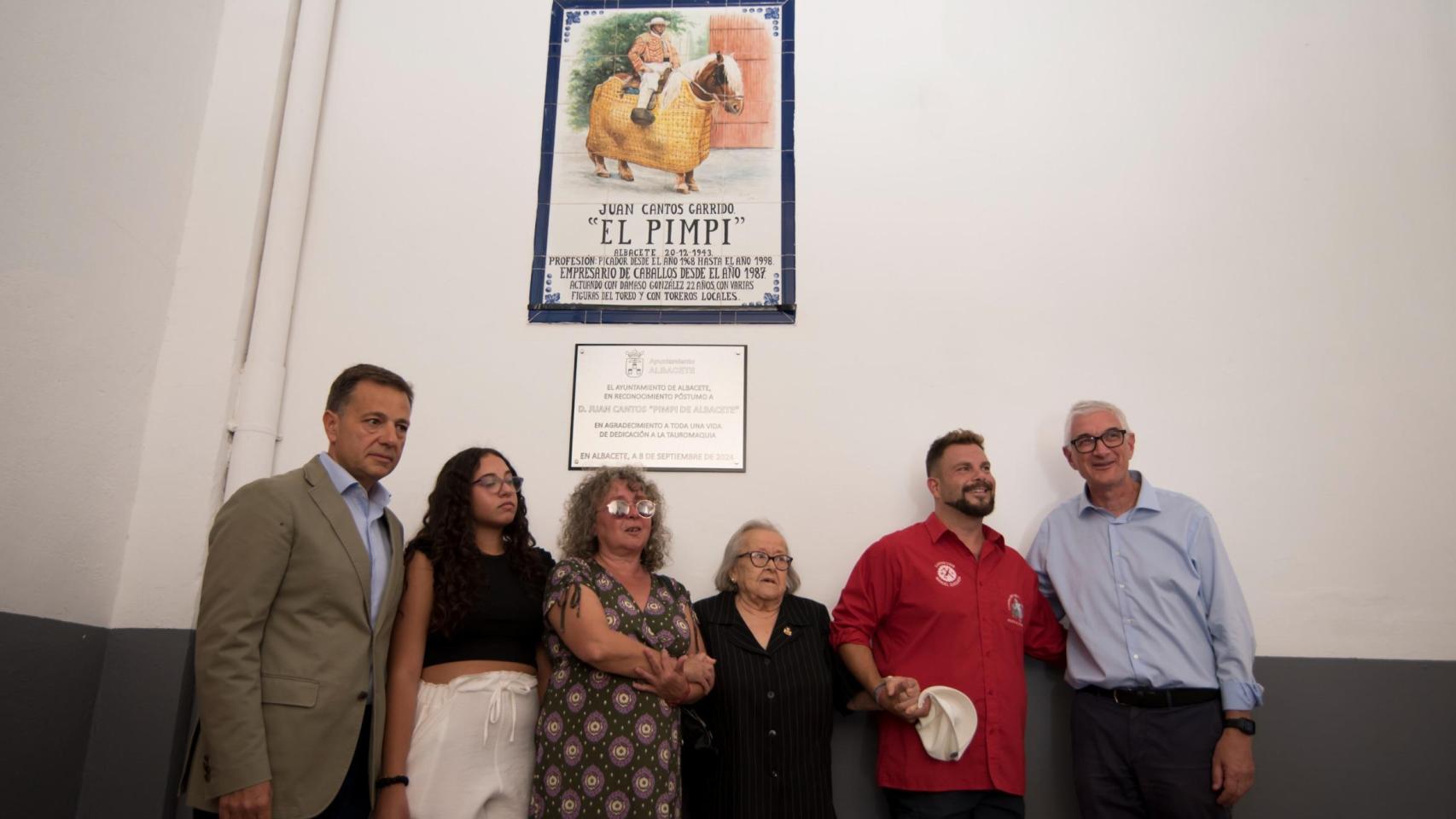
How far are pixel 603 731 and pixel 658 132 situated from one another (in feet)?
8.60

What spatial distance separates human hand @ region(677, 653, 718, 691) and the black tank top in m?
0.45

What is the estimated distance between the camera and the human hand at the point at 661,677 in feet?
8.55

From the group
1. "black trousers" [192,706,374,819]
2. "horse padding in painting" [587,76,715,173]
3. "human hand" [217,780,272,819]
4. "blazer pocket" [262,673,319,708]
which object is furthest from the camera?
"horse padding in painting" [587,76,715,173]

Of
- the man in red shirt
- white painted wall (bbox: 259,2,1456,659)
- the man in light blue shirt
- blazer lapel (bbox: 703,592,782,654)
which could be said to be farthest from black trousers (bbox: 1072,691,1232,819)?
blazer lapel (bbox: 703,592,782,654)

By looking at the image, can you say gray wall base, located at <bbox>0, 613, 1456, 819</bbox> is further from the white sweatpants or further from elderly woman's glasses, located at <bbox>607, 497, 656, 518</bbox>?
the white sweatpants

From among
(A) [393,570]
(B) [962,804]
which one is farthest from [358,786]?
(B) [962,804]

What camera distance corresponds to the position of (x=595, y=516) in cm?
293

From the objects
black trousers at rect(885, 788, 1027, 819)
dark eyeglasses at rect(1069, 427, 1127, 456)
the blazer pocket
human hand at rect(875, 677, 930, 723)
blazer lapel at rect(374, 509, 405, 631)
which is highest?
dark eyeglasses at rect(1069, 427, 1127, 456)

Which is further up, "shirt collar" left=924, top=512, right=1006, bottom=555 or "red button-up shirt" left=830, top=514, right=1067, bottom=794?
"shirt collar" left=924, top=512, right=1006, bottom=555

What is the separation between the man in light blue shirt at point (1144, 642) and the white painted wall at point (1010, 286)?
1.36 ft

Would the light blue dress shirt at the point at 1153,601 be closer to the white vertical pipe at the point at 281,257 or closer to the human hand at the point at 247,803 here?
the human hand at the point at 247,803

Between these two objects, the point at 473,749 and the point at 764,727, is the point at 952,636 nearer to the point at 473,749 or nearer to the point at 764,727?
the point at 764,727

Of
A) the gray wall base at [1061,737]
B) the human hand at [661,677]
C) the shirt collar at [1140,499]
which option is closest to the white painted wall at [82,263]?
the gray wall base at [1061,737]

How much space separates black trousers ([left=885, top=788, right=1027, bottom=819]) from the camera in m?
2.84
